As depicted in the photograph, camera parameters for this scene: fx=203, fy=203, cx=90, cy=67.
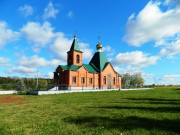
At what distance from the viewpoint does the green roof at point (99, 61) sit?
4803 cm

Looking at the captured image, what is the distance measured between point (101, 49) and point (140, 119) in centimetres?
4141

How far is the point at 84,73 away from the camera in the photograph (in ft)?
144

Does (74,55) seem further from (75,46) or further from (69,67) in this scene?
(69,67)

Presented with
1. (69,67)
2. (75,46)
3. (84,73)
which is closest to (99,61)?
(84,73)

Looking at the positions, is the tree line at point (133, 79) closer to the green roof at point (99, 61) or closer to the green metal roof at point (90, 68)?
the green roof at point (99, 61)

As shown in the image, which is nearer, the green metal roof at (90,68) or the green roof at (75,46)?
the green roof at (75,46)

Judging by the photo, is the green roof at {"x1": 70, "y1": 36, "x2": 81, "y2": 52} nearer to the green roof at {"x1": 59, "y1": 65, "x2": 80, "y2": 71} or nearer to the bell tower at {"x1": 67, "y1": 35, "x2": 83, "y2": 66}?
the bell tower at {"x1": 67, "y1": 35, "x2": 83, "y2": 66}

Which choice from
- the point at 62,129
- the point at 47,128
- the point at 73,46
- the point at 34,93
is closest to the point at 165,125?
the point at 62,129

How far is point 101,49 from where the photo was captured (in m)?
50.0

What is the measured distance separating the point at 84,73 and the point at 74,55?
14.7 feet

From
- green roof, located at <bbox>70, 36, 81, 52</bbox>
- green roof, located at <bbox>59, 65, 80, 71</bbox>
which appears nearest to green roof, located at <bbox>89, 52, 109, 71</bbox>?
green roof, located at <bbox>70, 36, 81, 52</bbox>

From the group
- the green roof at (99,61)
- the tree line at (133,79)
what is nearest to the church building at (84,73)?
the green roof at (99,61)

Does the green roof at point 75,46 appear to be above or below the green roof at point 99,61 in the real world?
above

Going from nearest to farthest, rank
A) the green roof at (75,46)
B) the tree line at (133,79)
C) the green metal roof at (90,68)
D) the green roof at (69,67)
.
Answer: the green roof at (69,67) < the green roof at (75,46) < the green metal roof at (90,68) < the tree line at (133,79)
